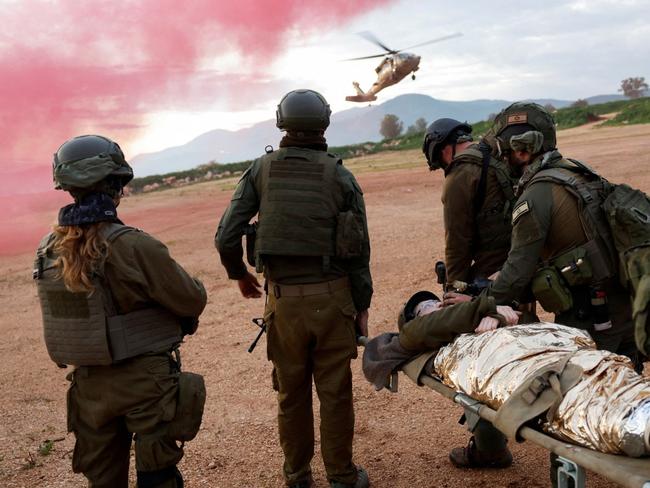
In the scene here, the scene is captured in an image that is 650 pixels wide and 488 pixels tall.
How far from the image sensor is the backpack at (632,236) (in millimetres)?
3559

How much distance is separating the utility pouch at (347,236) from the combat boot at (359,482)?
1544 mm

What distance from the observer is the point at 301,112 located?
14.1 feet

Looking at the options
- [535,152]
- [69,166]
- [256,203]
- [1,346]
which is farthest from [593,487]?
[1,346]

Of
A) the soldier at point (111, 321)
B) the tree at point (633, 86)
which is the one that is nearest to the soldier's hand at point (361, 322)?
the soldier at point (111, 321)

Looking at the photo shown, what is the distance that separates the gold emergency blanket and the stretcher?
38mm

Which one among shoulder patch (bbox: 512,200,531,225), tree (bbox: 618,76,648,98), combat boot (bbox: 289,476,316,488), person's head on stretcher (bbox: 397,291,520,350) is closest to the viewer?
person's head on stretcher (bbox: 397,291,520,350)

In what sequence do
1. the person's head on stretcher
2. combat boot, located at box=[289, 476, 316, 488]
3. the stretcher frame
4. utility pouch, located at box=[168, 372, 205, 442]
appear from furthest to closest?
combat boot, located at box=[289, 476, 316, 488], the person's head on stretcher, utility pouch, located at box=[168, 372, 205, 442], the stretcher frame

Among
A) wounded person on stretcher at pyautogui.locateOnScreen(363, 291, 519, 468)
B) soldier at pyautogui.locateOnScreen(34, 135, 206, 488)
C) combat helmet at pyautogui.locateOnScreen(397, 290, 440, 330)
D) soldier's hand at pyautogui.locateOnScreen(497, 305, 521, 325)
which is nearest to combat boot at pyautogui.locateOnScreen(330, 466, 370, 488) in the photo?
wounded person on stretcher at pyautogui.locateOnScreen(363, 291, 519, 468)

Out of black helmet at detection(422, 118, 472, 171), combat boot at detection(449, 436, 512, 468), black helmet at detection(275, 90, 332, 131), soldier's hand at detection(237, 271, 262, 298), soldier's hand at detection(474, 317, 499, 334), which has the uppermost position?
black helmet at detection(275, 90, 332, 131)

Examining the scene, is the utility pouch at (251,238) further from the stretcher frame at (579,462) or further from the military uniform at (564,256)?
the stretcher frame at (579,462)

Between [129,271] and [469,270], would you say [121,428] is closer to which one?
[129,271]

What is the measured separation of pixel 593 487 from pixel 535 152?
2178mm

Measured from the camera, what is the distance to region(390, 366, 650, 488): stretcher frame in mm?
2426

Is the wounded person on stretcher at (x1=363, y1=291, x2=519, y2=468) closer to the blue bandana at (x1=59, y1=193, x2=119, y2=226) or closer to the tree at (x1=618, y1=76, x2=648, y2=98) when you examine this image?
the blue bandana at (x1=59, y1=193, x2=119, y2=226)
